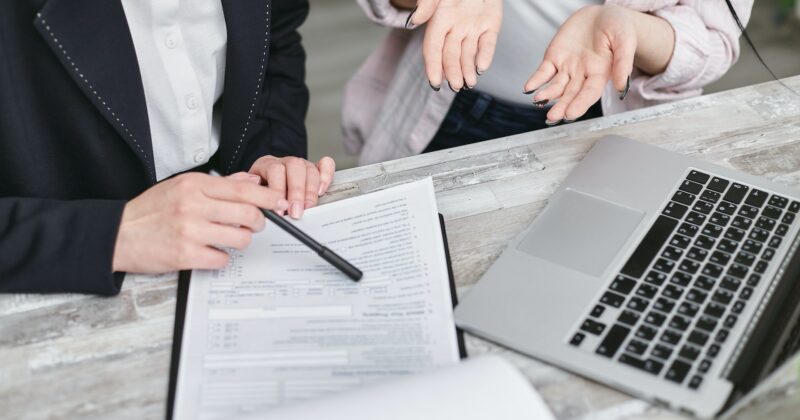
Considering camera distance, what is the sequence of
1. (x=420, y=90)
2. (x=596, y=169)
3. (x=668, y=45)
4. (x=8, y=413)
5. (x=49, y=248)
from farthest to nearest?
(x=420, y=90), (x=668, y=45), (x=596, y=169), (x=49, y=248), (x=8, y=413)

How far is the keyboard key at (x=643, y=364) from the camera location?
625 millimetres

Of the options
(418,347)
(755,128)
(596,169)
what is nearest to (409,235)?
(418,347)

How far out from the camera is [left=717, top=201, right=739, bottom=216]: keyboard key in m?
0.79

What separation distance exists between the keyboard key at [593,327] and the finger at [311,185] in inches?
13.5

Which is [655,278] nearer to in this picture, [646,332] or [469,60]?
[646,332]

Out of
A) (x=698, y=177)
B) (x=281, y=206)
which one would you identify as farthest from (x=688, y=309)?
(x=281, y=206)

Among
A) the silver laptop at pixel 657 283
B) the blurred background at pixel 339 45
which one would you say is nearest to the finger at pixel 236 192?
the silver laptop at pixel 657 283

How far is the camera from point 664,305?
684 millimetres

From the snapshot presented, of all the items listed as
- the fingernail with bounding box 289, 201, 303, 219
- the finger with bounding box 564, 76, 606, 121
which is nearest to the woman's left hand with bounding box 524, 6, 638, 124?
the finger with bounding box 564, 76, 606, 121

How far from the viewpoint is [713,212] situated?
79 cm

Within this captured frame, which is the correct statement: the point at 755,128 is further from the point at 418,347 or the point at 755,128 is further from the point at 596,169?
the point at 418,347

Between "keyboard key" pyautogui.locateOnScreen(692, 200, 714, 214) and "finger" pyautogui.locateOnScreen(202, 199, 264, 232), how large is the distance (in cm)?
47

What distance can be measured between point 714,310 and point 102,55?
74 centimetres

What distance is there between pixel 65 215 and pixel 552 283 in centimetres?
50
